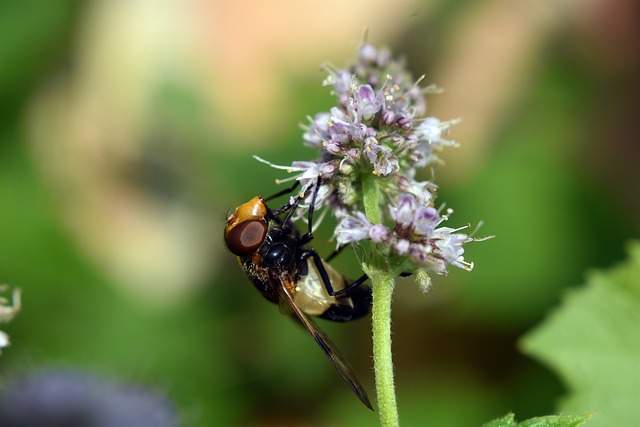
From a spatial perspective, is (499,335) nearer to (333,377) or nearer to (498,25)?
(333,377)

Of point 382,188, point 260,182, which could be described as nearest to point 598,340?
point 382,188

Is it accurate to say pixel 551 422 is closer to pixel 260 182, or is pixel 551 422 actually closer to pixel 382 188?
pixel 382 188

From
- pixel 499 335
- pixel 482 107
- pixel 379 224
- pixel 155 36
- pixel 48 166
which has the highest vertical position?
pixel 155 36

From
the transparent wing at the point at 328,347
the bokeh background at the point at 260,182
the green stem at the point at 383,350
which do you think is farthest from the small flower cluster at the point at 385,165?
the bokeh background at the point at 260,182

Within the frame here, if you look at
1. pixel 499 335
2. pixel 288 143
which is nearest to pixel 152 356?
pixel 288 143

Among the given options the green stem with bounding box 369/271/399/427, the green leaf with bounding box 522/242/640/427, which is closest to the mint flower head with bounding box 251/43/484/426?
the green stem with bounding box 369/271/399/427

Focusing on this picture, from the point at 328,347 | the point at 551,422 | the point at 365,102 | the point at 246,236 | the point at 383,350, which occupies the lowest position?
the point at 551,422
